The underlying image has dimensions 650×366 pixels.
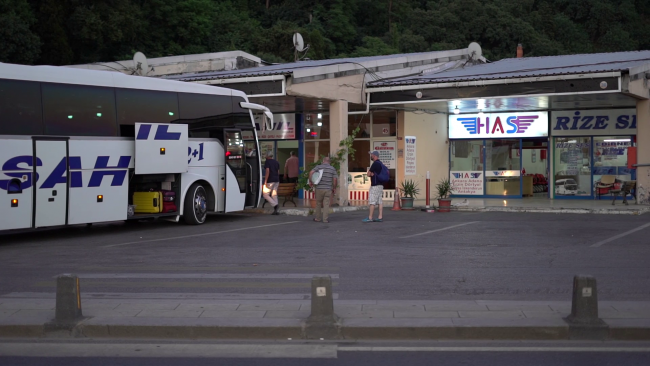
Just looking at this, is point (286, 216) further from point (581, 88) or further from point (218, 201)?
point (581, 88)

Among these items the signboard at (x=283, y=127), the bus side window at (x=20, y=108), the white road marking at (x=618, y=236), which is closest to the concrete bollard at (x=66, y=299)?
A: the bus side window at (x=20, y=108)

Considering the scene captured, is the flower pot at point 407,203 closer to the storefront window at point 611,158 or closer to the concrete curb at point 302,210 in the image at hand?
the concrete curb at point 302,210

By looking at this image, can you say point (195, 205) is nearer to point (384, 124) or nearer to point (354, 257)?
point (354, 257)

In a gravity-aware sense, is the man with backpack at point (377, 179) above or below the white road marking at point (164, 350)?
above

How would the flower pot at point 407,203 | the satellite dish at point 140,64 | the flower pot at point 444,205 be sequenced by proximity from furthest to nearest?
the satellite dish at point 140,64
the flower pot at point 407,203
the flower pot at point 444,205

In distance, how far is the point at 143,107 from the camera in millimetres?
16938

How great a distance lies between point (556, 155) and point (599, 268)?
16641 millimetres

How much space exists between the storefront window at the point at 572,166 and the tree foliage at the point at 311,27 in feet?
90.7

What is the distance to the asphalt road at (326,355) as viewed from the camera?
6625 mm

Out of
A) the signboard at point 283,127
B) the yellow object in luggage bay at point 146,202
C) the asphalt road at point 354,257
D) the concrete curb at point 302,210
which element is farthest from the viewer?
the signboard at point 283,127

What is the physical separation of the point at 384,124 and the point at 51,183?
1481cm

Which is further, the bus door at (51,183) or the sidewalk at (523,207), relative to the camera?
the sidewalk at (523,207)

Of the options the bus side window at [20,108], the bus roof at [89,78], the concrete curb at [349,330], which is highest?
the bus roof at [89,78]

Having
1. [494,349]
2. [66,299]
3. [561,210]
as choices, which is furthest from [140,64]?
[494,349]
